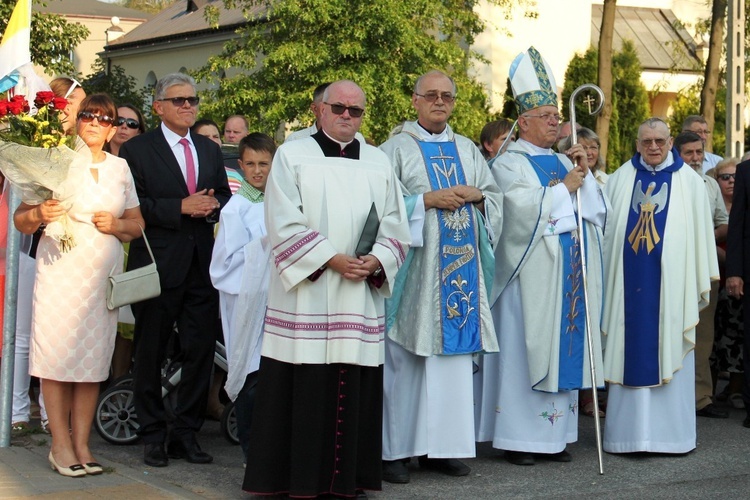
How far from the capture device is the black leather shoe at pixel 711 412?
918cm

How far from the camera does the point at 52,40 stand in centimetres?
3084

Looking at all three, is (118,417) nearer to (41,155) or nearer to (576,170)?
(41,155)

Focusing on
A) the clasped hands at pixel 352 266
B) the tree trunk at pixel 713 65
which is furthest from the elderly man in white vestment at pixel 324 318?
the tree trunk at pixel 713 65

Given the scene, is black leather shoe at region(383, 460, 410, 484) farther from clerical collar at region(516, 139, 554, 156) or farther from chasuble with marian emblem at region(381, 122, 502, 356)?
clerical collar at region(516, 139, 554, 156)

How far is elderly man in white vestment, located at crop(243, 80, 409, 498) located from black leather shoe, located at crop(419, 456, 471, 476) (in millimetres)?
836

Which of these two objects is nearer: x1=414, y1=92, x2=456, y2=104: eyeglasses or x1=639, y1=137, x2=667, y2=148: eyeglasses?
x1=414, y1=92, x2=456, y2=104: eyeglasses

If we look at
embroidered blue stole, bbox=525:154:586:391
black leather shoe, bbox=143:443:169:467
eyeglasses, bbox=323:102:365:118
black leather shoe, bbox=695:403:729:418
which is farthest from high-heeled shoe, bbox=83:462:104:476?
black leather shoe, bbox=695:403:729:418

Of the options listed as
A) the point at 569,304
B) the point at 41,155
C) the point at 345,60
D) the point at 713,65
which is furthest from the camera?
the point at 345,60

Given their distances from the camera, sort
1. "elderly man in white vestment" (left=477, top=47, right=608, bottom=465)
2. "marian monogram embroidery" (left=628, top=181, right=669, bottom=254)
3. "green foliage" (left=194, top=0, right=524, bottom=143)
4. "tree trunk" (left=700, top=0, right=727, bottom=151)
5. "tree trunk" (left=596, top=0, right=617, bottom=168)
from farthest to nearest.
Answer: "green foliage" (left=194, top=0, right=524, bottom=143) < "tree trunk" (left=596, top=0, right=617, bottom=168) < "tree trunk" (left=700, top=0, right=727, bottom=151) < "marian monogram embroidery" (left=628, top=181, right=669, bottom=254) < "elderly man in white vestment" (left=477, top=47, right=608, bottom=465)

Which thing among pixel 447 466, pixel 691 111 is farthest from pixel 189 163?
pixel 691 111

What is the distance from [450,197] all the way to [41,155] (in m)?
2.35

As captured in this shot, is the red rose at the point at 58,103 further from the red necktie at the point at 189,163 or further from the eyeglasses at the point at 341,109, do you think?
the eyeglasses at the point at 341,109

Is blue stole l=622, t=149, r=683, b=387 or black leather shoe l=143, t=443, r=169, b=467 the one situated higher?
blue stole l=622, t=149, r=683, b=387

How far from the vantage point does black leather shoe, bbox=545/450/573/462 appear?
24.5ft
